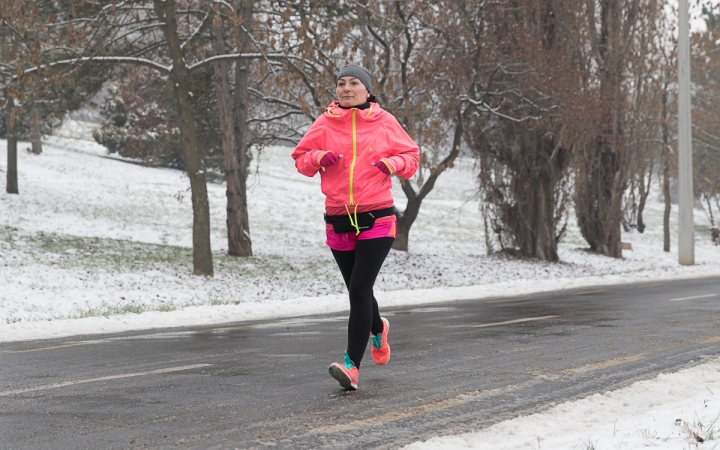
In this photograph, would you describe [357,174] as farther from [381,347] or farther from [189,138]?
[189,138]

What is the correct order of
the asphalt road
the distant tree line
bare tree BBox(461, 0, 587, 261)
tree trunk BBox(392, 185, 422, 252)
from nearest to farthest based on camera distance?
the asphalt road
the distant tree line
bare tree BBox(461, 0, 587, 261)
tree trunk BBox(392, 185, 422, 252)

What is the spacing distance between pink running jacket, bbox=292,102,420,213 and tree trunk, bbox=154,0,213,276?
12812mm

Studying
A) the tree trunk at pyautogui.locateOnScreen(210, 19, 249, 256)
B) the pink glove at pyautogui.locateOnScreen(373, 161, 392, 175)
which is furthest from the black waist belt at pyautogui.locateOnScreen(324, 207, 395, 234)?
the tree trunk at pyautogui.locateOnScreen(210, 19, 249, 256)

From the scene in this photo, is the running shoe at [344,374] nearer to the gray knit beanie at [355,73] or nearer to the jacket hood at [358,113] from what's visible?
the jacket hood at [358,113]

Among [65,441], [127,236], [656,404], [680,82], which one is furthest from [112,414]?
[127,236]

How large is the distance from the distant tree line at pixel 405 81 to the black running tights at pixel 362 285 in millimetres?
10350

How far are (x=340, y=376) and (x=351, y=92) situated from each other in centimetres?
175

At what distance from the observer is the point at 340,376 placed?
17.5 feet

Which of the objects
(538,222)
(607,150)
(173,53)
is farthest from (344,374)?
(607,150)

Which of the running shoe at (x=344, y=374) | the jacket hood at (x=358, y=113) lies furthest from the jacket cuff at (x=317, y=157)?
the running shoe at (x=344, y=374)

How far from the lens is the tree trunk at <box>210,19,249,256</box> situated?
72.2 ft

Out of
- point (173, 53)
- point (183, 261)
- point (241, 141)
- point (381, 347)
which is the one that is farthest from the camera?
point (241, 141)

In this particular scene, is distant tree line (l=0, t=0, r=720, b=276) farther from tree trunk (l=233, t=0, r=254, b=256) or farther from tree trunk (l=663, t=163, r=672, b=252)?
tree trunk (l=663, t=163, r=672, b=252)

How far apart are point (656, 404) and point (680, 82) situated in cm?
2095
